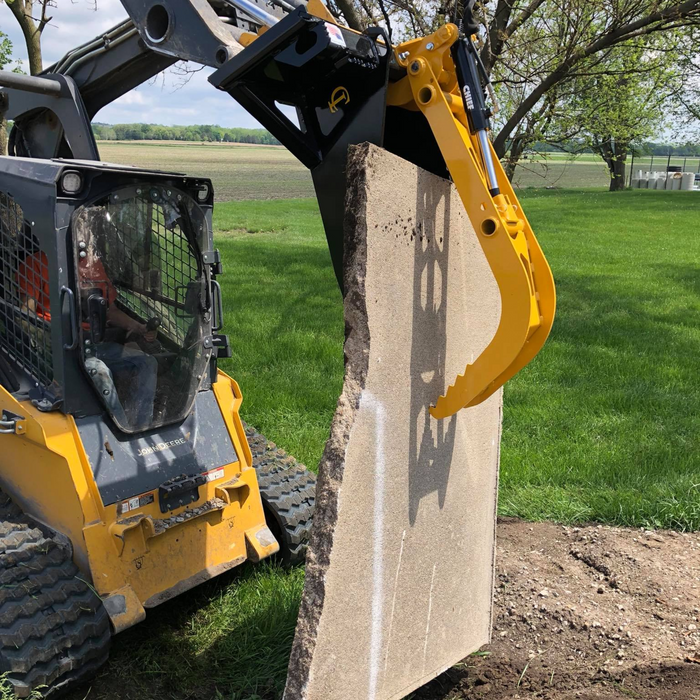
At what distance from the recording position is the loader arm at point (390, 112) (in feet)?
7.71

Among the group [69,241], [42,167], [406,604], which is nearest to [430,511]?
[406,604]

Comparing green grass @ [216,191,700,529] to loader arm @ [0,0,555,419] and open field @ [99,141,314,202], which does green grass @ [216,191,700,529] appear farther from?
open field @ [99,141,314,202]

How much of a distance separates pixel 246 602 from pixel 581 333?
6.11m

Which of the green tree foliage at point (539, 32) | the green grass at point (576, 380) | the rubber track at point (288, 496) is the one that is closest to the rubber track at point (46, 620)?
the rubber track at point (288, 496)

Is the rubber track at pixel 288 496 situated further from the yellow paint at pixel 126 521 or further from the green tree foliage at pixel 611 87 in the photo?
the green tree foliage at pixel 611 87

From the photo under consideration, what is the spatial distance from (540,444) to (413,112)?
3508 mm

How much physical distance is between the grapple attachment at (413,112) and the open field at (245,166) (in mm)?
5738

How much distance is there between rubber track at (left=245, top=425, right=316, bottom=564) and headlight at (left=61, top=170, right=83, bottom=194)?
184cm

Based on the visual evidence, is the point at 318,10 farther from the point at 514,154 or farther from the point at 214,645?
the point at 514,154

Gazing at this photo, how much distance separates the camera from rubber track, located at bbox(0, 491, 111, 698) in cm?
278

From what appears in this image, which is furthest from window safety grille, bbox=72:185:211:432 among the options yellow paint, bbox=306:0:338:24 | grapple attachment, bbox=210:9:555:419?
yellow paint, bbox=306:0:338:24

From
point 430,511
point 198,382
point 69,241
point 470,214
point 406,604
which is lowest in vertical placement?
point 406,604

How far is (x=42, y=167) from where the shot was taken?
3012 mm

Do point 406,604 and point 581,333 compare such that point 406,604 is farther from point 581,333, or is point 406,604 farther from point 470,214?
point 581,333
